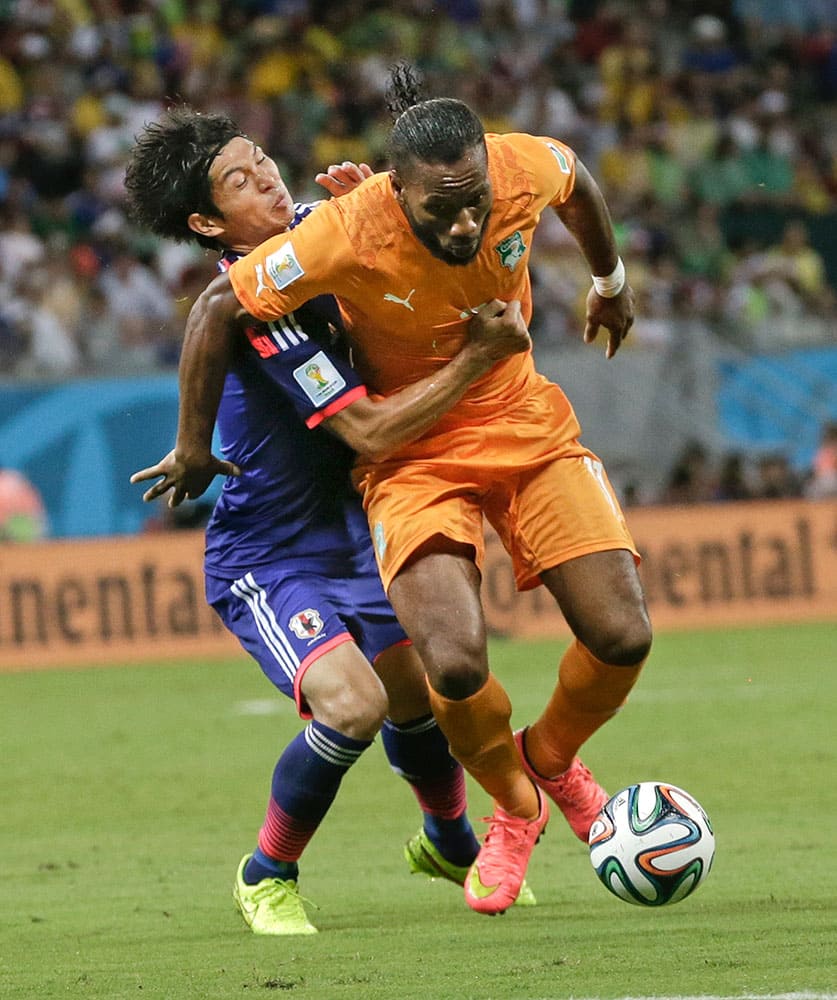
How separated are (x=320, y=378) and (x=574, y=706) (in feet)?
4.08

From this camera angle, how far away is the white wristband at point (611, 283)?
231 inches

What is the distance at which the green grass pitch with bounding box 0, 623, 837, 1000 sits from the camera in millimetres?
4562

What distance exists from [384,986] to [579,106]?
55.1 ft

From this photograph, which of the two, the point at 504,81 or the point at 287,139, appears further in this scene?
the point at 504,81

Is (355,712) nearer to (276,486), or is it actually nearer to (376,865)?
(276,486)

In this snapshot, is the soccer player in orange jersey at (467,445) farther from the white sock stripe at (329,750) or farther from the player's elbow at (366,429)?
the white sock stripe at (329,750)

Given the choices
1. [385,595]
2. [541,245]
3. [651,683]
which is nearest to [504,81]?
[541,245]

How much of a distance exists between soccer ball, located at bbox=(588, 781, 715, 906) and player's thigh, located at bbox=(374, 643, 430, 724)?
38.0 inches

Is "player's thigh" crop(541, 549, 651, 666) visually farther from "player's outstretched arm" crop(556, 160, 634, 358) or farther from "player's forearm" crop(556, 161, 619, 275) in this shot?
"player's forearm" crop(556, 161, 619, 275)

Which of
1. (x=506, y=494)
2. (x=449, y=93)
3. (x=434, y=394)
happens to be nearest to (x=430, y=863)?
(x=506, y=494)

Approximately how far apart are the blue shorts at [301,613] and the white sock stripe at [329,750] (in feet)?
0.25

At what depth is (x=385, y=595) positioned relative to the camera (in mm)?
5672

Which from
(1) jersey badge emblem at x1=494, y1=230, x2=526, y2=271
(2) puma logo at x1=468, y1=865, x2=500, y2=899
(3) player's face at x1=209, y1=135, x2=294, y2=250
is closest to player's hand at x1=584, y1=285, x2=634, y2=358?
(1) jersey badge emblem at x1=494, y1=230, x2=526, y2=271

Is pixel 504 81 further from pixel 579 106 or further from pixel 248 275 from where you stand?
pixel 248 275
